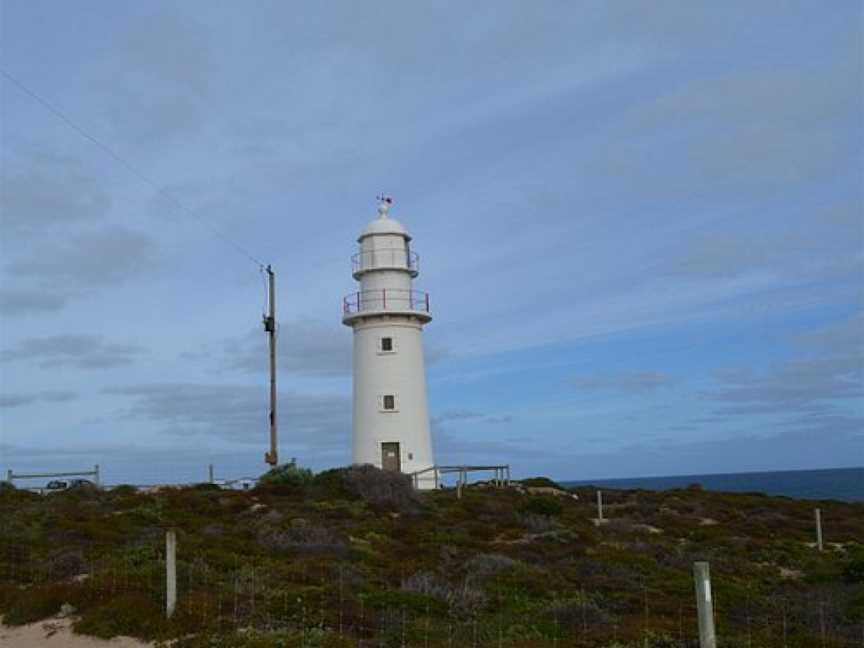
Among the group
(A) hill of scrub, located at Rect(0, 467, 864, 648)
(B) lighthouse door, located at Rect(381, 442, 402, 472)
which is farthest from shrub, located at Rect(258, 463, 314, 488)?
(B) lighthouse door, located at Rect(381, 442, 402, 472)

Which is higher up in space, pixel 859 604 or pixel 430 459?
pixel 430 459

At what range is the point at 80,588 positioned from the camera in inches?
508

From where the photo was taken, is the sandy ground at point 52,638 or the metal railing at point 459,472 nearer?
the sandy ground at point 52,638

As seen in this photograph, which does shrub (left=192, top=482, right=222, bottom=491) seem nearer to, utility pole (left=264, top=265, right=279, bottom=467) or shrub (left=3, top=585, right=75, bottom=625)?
utility pole (left=264, top=265, right=279, bottom=467)

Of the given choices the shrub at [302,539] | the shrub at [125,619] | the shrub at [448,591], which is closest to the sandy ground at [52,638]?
the shrub at [125,619]

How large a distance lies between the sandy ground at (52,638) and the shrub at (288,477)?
15.6 metres

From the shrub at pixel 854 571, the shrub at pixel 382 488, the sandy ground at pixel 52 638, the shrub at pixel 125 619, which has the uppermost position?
the shrub at pixel 382 488

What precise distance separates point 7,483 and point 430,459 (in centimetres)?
1410

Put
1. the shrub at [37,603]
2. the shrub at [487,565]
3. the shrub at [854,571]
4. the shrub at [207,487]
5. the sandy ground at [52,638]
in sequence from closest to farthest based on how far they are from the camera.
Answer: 1. the sandy ground at [52,638]
2. the shrub at [37,603]
3. the shrub at [487,565]
4. the shrub at [854,571]
5. the shrub at [207,487]

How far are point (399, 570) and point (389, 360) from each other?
1613 centimetres

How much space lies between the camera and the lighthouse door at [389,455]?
31297 mm

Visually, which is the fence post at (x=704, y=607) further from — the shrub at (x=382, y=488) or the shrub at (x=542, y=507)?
the shrub at (x=542, y=507)

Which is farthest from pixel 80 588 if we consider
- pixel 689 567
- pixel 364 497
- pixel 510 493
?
pixel 510 493

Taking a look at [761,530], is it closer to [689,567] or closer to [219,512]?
[689,567]
